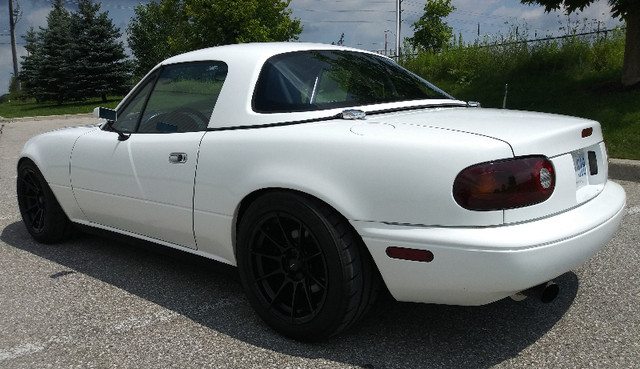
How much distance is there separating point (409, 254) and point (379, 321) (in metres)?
0.77

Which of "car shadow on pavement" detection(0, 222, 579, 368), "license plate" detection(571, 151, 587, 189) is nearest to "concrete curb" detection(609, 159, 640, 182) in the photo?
"car shadow on pavement" detection(0, 222, 579, 368)

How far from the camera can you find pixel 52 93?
33.3 meters

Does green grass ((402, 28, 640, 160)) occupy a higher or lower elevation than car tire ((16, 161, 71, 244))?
higher

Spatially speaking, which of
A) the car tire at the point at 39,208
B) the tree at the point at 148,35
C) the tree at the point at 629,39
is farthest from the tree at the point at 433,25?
the car tire at the point at 39,208

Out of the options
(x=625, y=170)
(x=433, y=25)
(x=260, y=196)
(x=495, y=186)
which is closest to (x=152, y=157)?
(x=260, y=196)

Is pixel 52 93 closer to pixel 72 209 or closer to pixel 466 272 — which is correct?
pixel 72 209

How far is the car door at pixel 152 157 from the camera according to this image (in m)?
3.25

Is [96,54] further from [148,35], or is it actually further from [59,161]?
[59,161]

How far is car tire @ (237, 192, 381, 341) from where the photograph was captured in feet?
8.47

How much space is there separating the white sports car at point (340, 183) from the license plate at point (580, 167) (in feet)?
0.07

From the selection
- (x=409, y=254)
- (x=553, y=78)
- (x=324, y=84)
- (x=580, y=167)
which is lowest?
(x=409, y=254)

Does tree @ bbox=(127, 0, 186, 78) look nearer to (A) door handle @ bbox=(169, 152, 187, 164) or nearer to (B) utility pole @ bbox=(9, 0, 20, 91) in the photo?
(B) utility pole @ bbox=(9, 0, 20, 91)

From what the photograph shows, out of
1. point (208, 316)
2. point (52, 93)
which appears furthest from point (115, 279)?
point (52, 93)

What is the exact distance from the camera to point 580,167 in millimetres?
2787
